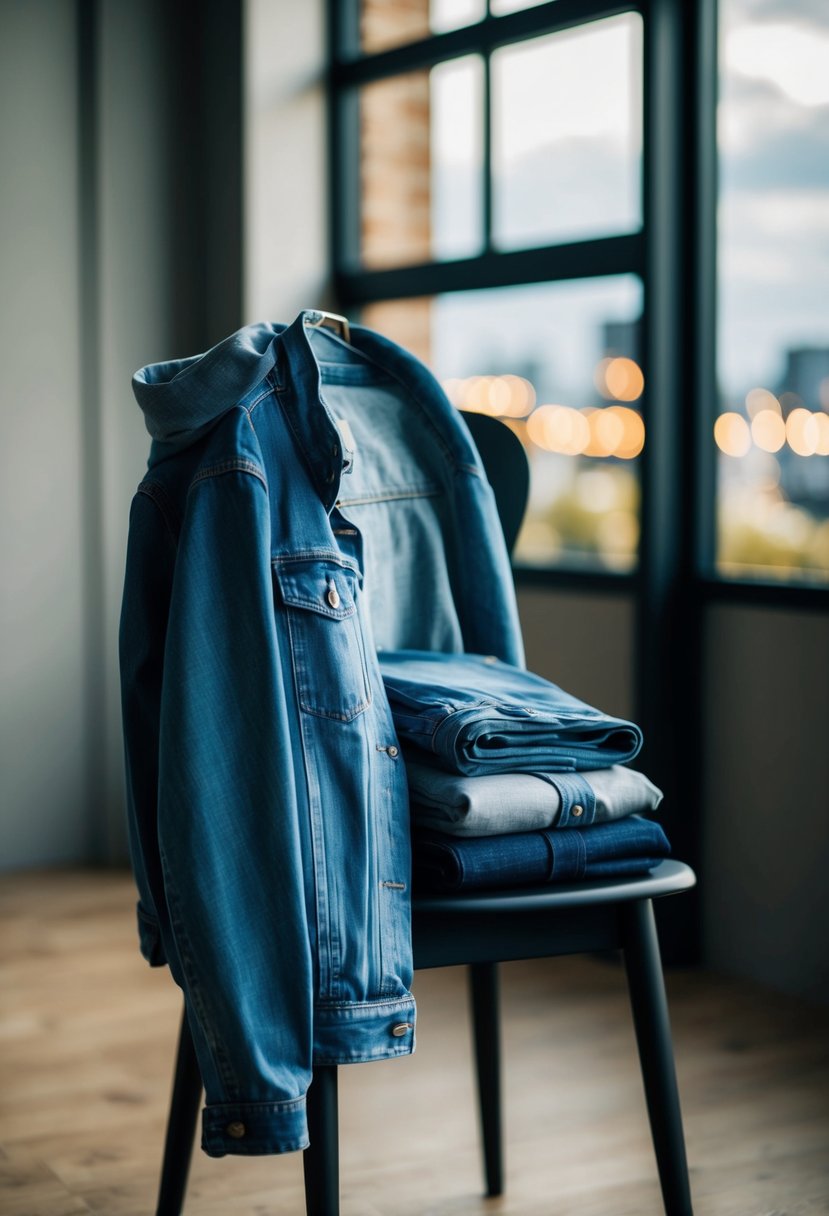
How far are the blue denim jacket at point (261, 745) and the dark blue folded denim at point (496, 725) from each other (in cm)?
4

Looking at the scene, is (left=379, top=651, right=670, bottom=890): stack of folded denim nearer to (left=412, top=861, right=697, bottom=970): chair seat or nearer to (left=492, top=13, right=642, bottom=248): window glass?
(left=412, top=861, right=697, bottom=970): chair seat

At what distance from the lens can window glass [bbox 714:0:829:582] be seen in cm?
282

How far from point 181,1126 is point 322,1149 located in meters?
0.50

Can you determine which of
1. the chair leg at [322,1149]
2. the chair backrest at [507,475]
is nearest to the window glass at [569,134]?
the chair backrest at [507,475]

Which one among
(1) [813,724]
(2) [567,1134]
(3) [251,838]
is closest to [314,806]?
(3) [251,838]

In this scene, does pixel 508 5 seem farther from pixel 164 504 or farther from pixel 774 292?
pixel 164 504

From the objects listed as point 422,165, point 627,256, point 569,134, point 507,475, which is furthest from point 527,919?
point 422,165

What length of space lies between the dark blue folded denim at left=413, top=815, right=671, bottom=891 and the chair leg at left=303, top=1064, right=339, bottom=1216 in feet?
0.64

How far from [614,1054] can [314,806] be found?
1464 mm

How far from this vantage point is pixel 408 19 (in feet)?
12.3

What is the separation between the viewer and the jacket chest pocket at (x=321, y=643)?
4.30ft

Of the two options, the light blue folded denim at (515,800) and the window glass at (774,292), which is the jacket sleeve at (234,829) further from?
the window glass at (774,292)

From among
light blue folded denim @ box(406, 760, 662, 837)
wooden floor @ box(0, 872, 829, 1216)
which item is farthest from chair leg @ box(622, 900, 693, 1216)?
wooden floor @ box(0, 872, 829, 1216)

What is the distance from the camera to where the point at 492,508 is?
1.63 meters
